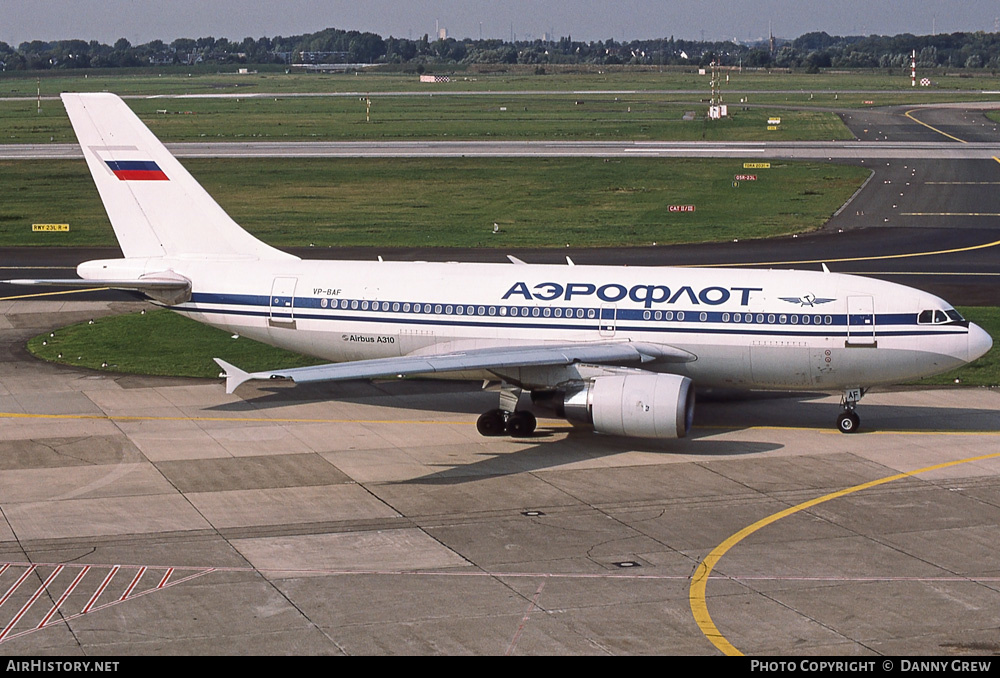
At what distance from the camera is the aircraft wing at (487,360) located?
3055 cm

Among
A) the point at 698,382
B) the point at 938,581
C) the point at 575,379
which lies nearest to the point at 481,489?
the point at 575,379

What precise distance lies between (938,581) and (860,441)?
1127 cm

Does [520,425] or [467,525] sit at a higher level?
[520,425]

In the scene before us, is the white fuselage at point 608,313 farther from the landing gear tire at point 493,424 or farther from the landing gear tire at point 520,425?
the landing gear tire at point 493,424

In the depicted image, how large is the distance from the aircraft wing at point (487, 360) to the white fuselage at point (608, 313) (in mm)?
443

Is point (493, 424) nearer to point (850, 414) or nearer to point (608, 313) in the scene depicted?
point (608, 313)

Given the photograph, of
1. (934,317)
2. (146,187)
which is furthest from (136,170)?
(934,317)

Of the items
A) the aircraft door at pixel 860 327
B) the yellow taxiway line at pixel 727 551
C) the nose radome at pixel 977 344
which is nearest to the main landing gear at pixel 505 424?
the yellow taxiway line at pixel 727 551

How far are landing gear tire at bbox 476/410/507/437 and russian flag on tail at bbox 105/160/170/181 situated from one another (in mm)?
14115

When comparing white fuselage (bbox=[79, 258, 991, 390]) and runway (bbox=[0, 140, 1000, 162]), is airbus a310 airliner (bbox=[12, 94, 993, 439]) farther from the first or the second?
runway (bbox=[0, 140, 1000, 162])

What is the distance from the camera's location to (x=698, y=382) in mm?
36719

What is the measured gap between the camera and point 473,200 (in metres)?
87.8

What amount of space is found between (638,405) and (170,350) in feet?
71.3
